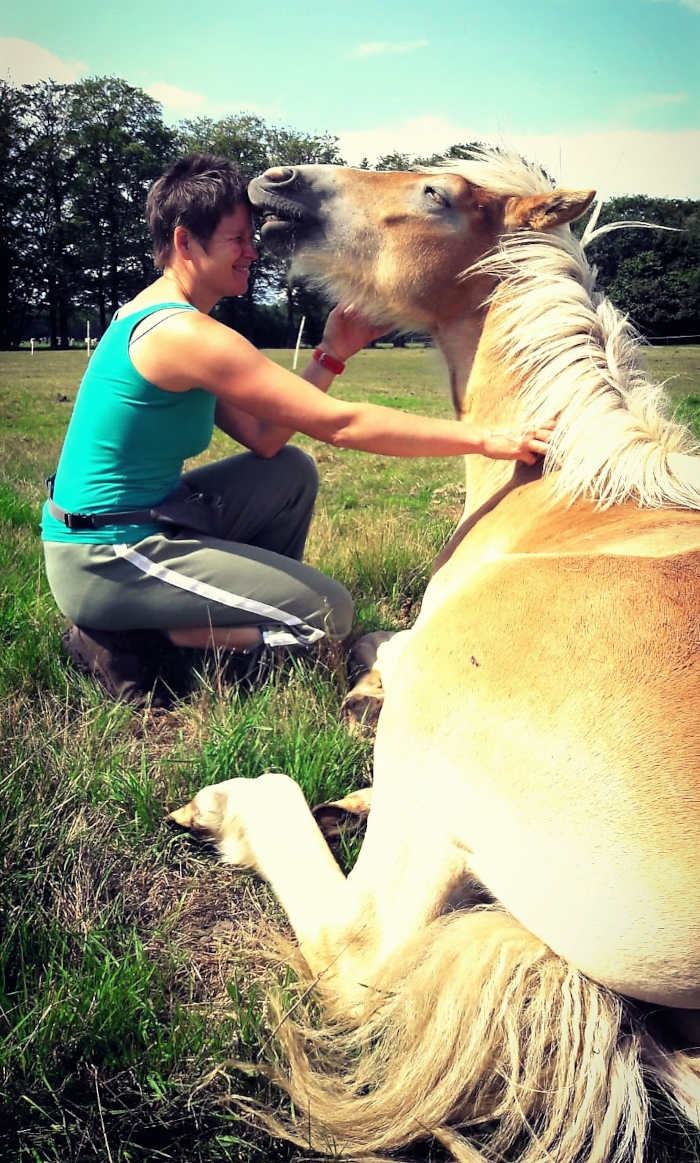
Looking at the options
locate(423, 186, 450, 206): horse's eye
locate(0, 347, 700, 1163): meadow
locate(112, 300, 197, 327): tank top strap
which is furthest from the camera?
locate(112, 300, 197, 327): tank top strap

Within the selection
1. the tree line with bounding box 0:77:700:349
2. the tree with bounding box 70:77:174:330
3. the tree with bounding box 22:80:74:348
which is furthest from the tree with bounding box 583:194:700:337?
the tree with bounding box 22:80:74:348

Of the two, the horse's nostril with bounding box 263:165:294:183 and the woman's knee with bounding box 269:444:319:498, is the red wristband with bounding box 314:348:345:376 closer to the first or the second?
the woman's knee with bounding box 269:444:319:498

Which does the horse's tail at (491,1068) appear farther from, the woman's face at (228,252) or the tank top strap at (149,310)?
the woman's face at (228,252)

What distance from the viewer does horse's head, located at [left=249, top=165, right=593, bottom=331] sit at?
307 centimetres

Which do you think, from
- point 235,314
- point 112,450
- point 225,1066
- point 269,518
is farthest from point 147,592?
point 235,314

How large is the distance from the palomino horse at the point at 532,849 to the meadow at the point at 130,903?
0.14 meters

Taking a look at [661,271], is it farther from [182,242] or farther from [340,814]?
[340,814]

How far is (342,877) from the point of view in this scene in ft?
7.45

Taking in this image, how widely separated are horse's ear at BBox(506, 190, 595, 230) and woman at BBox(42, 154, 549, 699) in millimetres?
718

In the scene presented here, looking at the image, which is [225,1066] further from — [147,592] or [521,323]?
[521,323]

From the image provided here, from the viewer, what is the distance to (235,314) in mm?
38406

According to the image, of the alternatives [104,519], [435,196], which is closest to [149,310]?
[104,519]

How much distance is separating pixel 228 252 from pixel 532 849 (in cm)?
263

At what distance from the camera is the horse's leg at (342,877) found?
6.57 feet
